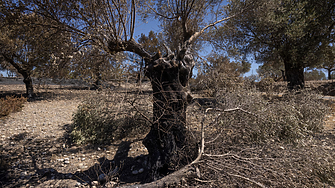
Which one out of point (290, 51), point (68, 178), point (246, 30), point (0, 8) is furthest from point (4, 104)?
point (290, 51)

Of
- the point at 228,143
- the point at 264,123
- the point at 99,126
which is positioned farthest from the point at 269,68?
the point at 99,126

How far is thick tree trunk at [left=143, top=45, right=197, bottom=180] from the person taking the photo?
382 cm

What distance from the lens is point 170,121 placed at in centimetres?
399

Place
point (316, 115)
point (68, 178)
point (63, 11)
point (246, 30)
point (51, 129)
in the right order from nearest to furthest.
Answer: point (68, 178)
point (63, 11)
point (316, 115)
point (51, 129)
point (246, 30)

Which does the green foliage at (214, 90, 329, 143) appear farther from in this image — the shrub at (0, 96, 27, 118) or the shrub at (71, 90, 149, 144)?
the shrub at (0, 96, 27, 118)

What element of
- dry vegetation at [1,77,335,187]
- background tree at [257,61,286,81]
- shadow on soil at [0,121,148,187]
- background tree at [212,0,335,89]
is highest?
background tree at [212,0,335,89]

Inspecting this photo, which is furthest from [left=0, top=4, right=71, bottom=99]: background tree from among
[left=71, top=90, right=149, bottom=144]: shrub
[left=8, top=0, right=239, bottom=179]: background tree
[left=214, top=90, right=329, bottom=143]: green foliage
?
[left=214, top=90, right=329, bottom=143]: green foliage

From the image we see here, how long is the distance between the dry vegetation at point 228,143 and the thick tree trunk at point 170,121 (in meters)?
0.31

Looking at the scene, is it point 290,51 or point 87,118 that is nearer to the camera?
point 87,118

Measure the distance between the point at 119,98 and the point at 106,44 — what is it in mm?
2342

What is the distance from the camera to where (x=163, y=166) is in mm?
3914

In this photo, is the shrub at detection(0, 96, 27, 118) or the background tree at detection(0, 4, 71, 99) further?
the shrub at detection(0, 96, 27, 118)

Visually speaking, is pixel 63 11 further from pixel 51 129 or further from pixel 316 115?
pixel 316 115

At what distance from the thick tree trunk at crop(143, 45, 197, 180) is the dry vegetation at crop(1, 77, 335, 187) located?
0.31 metres
